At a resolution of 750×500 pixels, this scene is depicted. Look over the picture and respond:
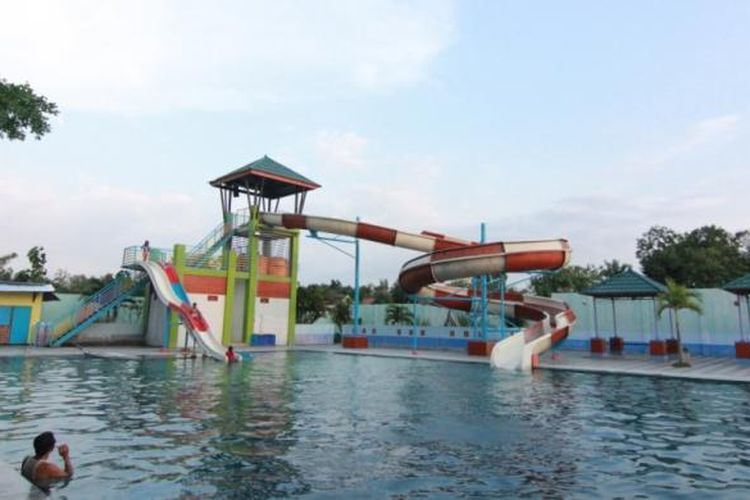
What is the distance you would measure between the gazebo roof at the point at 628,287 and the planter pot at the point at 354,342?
13.1 metres

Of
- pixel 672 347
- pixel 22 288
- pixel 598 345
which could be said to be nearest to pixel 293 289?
pixel 22 288

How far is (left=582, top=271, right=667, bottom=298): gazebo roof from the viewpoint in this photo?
2773 centimetres

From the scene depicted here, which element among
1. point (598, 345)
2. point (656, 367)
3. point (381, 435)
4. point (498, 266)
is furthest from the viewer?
point (598, 345)

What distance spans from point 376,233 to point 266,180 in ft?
32.3

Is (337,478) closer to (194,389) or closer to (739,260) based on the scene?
(194,389)

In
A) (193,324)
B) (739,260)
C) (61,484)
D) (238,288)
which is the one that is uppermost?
(739,260)

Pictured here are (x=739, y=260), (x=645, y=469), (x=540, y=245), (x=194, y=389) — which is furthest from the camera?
(x=739, y=260)

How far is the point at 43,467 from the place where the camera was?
6844 mm

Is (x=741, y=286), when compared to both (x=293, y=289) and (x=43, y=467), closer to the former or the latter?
(x=293, y=289)

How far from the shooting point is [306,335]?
3969cm

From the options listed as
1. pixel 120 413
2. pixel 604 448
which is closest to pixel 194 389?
pixel 120 413

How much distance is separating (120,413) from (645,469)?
32.1 ft

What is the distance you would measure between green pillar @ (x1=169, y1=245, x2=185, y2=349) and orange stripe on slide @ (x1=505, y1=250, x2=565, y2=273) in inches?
710

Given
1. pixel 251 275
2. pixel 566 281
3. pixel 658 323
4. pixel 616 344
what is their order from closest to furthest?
pixel 616 344, pixel 658 323, pixel 251 275, pixel 566 281
